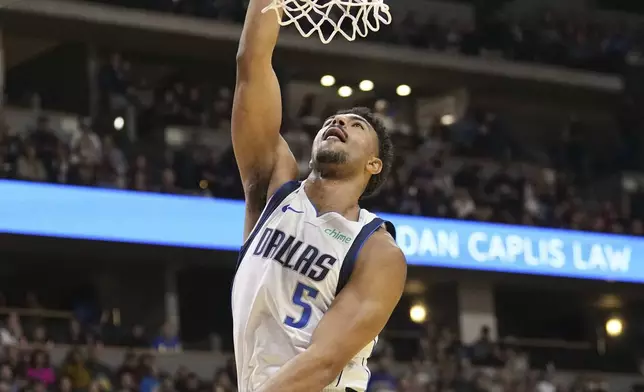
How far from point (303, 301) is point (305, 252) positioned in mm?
170

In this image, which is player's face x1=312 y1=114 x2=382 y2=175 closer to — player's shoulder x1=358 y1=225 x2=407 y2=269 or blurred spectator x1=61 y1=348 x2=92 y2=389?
player's shoulder x1=358 y1=225 x2=407 y2=269

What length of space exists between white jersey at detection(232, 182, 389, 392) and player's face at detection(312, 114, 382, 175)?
206 millimetres

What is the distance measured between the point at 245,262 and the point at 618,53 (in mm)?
17840

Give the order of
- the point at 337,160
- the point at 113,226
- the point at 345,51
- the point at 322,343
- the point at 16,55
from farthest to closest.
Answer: the point at 345,51 → the point at 16,55 → the point at 113,226 → the point at 337,160 → the point at 322,343

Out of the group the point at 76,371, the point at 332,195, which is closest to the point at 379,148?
the point at 332,195

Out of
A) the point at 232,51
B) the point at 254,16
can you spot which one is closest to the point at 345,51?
the point at 232,51

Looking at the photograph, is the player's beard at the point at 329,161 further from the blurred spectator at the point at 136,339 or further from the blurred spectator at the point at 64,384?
the blurred spectator at the point at 136,339

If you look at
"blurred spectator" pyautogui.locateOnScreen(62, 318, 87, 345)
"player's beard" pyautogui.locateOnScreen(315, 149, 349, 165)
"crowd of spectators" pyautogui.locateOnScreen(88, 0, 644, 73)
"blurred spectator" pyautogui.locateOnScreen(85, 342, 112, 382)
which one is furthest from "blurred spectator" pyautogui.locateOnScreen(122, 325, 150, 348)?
"player's beard" pyautogui.locateOnScreen(315, 149, 349, 165)

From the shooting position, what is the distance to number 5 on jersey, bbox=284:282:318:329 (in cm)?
430

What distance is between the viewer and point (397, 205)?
16812 millimetres

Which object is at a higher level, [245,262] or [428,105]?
[428,105]

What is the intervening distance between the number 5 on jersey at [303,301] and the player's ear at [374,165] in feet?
1.90

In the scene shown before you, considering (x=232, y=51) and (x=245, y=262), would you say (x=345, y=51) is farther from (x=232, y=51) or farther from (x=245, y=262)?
(x=245, y=262)

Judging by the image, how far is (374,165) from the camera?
15.4 feet
